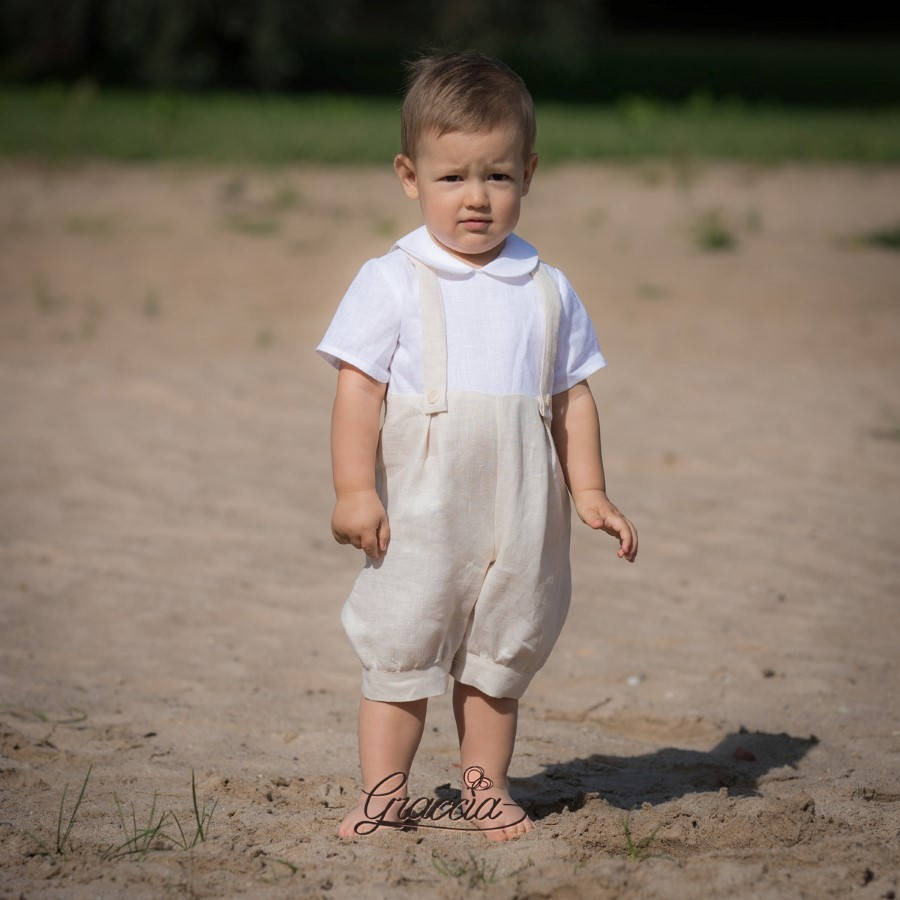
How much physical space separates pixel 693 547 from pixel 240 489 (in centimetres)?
182

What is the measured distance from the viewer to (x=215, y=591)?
432 centimetres

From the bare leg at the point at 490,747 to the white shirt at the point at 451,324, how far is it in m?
0.63

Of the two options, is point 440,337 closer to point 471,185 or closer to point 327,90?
point 471,185

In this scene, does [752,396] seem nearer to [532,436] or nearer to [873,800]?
[873,800]

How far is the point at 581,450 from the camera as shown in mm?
2666

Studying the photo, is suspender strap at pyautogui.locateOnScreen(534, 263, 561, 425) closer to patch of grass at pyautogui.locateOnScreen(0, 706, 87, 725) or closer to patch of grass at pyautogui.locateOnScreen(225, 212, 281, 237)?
patch of grass at pyautogui.locateOnScreen(0, 706, 87, 725)

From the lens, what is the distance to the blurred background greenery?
12.7 meters

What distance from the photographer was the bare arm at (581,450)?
2613mm

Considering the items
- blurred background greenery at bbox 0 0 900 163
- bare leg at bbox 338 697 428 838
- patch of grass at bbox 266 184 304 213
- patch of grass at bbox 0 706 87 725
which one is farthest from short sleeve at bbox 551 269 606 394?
blurred background greenery at bbox 0 0 900 163

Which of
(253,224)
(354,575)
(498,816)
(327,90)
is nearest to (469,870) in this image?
(498,816)

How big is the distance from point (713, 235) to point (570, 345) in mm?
7544

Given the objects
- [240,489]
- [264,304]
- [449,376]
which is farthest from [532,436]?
[264,304]

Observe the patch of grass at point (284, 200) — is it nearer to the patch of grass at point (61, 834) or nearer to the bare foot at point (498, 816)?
the patch of grass at point (61, 834)

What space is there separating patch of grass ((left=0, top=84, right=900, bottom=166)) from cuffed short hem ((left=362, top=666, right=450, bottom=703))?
9841 millimetres
